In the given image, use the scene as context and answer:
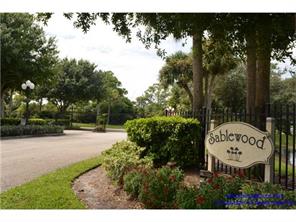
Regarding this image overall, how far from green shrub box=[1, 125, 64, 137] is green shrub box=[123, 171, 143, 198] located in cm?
1297

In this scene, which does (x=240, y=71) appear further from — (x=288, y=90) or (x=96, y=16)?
(x=96, y=16)

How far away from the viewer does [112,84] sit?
151 ft

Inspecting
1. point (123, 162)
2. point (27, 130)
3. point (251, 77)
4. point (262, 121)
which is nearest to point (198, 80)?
point (251, 77)

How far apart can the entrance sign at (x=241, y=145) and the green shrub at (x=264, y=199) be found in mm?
921

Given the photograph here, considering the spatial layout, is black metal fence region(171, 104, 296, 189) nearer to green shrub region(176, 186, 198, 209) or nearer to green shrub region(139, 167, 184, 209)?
green shrub region(176, 186, 198, 209)

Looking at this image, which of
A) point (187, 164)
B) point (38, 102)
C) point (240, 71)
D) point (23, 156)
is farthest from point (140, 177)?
point (38, 102)

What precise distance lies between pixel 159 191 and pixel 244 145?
4.98ft

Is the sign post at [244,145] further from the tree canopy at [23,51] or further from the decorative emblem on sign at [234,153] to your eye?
the tree canopy at [23,51]

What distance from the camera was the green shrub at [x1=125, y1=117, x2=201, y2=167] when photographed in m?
7.92

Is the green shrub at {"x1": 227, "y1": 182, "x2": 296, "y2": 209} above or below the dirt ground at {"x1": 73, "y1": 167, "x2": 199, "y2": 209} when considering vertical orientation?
above

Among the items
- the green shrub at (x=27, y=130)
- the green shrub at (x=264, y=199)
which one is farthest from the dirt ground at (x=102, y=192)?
the green shrub at (x=27, y=130)

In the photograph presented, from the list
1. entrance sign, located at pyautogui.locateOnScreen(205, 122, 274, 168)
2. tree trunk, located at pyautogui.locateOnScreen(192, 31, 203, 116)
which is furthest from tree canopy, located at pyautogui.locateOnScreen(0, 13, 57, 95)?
entrance sign, located at pyautogui.locateOnScreen(205, 122, 274, 168)

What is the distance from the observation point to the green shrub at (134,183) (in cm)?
574

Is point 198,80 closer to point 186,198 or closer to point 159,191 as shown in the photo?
point 159,191
